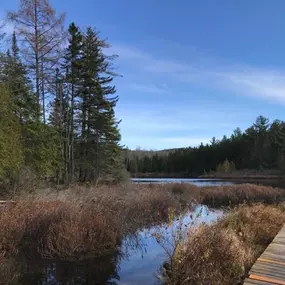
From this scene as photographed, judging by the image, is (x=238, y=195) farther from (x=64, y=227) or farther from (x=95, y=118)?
(x=64, y=227)

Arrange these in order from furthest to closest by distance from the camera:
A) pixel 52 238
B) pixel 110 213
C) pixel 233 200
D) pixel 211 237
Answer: pixel 233 200 → pixel 110 213 → pixel 52 238 → pixel 211 237

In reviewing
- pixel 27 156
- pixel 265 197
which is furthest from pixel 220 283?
pixel 265 197

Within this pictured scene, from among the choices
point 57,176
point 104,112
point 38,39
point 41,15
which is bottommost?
point 57,176

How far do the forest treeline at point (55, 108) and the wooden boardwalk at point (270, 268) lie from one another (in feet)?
34.6

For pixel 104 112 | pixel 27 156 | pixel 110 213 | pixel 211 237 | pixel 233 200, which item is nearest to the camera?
pixel 211 237

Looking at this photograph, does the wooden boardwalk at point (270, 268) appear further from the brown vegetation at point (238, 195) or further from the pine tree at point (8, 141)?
the brown vegetation at point (238, 195)

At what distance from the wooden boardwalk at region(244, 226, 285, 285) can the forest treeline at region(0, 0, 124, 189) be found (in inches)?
415

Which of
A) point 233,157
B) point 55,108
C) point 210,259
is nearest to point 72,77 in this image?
point 55,108

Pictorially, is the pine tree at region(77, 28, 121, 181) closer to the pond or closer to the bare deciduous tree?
the bare deciduous tree

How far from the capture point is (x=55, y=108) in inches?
1047

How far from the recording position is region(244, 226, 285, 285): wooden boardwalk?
5738 millimetres

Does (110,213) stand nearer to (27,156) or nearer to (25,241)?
(25,241)

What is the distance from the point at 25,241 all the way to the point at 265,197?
18.5 m

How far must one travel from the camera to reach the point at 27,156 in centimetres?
1878
